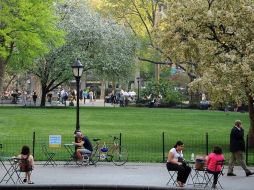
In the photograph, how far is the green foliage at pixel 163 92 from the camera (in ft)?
213

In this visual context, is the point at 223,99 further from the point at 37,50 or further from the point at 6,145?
the point at 37,50

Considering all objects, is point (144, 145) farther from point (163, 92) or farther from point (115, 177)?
point (163, 92)

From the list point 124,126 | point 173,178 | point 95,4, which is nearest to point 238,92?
point 173,178

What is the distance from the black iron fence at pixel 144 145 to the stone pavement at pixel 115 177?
1.70 meters

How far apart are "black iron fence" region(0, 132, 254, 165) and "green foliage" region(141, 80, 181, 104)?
1171 inches

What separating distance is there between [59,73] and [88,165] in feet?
115

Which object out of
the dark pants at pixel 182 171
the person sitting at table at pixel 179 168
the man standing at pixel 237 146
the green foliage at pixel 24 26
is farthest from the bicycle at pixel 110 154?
the green foliage at pixel 24 26

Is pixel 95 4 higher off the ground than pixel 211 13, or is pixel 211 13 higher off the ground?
pixel 95 4

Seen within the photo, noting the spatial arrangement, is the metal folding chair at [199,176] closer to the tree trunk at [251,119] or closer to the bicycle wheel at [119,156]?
the bicycle wheel at [119,156]

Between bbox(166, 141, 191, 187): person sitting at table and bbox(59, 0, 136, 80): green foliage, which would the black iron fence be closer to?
bbox(166, 141, 191, 187): person sitting at table

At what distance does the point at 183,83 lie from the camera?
3597 inches

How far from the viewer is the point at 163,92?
6619 cm

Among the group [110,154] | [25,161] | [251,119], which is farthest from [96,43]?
[25,161]

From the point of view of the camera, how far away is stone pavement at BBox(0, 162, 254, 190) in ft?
58.6
